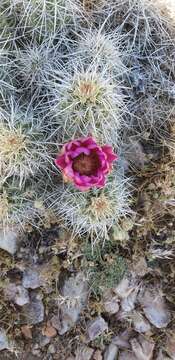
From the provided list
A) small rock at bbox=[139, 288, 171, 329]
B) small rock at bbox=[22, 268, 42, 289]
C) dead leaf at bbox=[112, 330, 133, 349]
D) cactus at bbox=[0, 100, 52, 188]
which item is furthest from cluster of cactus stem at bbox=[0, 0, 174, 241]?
dead leaf at bbox=[112, 330, 133, 349]

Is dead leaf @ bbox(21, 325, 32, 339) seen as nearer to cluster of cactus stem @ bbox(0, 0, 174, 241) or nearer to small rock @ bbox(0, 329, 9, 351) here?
small rock @ bbox(0, 329, 9, 351)

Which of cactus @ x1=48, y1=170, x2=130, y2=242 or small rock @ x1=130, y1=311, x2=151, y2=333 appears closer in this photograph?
cactus @ x1=48, y1=170, x2=130, y2=242

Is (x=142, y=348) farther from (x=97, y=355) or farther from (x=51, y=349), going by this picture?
(x=51, y=349)

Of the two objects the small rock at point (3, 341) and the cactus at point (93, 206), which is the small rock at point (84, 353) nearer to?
the small rock at point (3, 341)

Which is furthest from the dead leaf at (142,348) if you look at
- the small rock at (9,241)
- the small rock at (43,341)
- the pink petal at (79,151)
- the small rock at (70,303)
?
A: the pink petal at (79,151)

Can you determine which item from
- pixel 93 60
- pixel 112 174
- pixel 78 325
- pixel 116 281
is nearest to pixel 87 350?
pixel 78 325

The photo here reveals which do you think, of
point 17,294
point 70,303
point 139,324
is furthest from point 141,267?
point 17,294

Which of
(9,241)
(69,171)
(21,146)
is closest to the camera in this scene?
(69,171)
